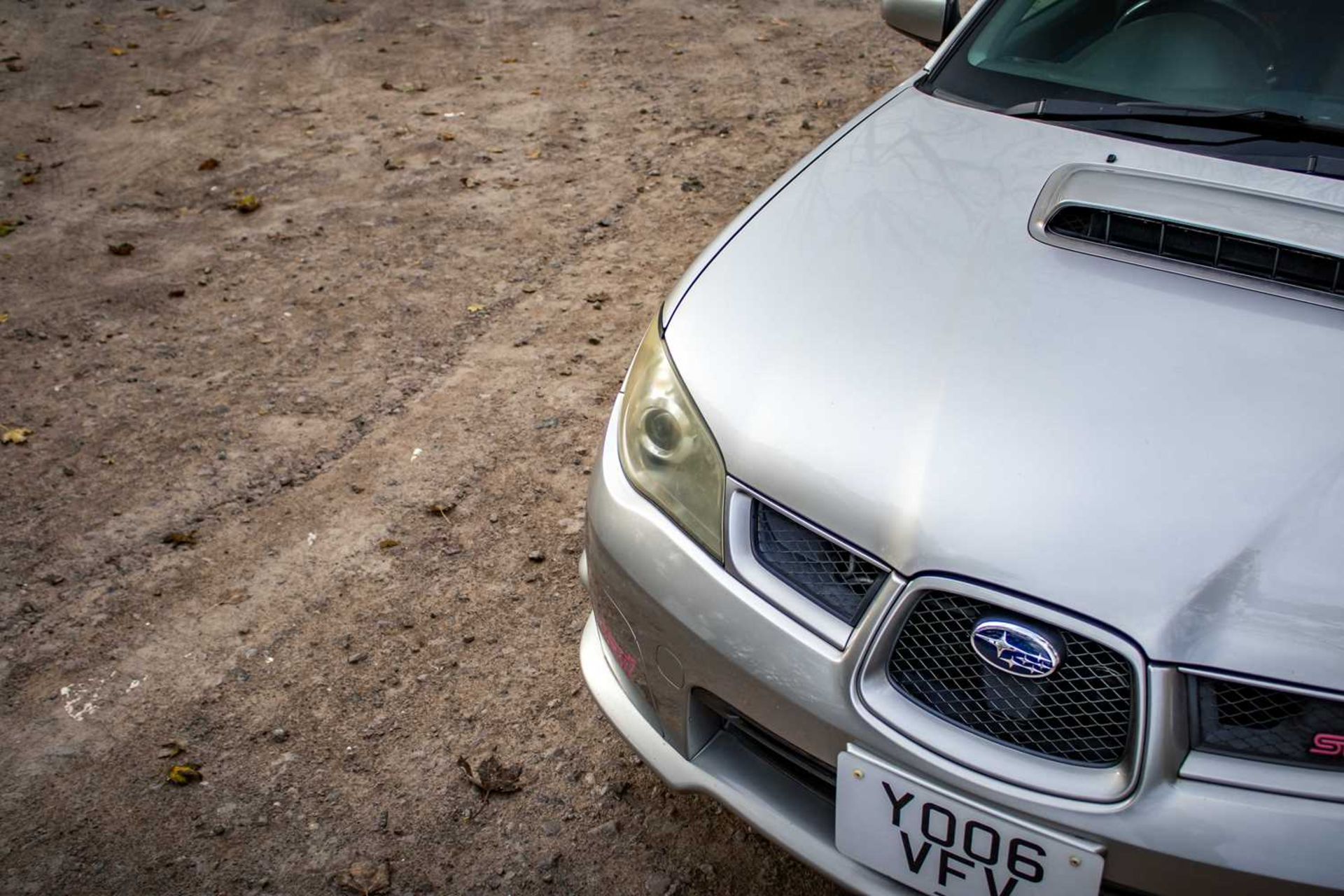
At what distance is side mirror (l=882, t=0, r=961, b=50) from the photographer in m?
3.03

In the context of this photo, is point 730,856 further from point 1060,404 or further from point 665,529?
point 1060,404

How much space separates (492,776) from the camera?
224 centimetres

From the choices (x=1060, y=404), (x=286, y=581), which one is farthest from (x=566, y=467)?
(x=1060, y=404)

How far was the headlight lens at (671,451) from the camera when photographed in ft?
5.55

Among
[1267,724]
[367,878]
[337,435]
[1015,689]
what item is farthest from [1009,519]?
[337,435]

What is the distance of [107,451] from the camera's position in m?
3.17

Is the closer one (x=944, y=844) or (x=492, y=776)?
(x=944, y=844)

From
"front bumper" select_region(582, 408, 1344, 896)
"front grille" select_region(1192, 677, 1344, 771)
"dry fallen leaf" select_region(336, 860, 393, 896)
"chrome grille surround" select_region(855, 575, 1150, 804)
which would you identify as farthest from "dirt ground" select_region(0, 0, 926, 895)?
"front grille" select_region(1192, 677, 1344, 771)

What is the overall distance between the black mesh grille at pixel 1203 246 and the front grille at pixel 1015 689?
0.79m

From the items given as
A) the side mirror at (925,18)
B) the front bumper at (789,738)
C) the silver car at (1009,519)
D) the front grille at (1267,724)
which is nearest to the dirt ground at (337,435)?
the front bumper at (789,738)

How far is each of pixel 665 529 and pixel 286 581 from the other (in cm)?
143

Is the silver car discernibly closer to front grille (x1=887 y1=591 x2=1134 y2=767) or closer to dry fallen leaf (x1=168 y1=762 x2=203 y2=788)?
front grille (x1=887 y1=591 x2=1134 y2=767)

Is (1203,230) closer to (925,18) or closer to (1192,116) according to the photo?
(1192,116)

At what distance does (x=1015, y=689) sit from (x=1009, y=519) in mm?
228
